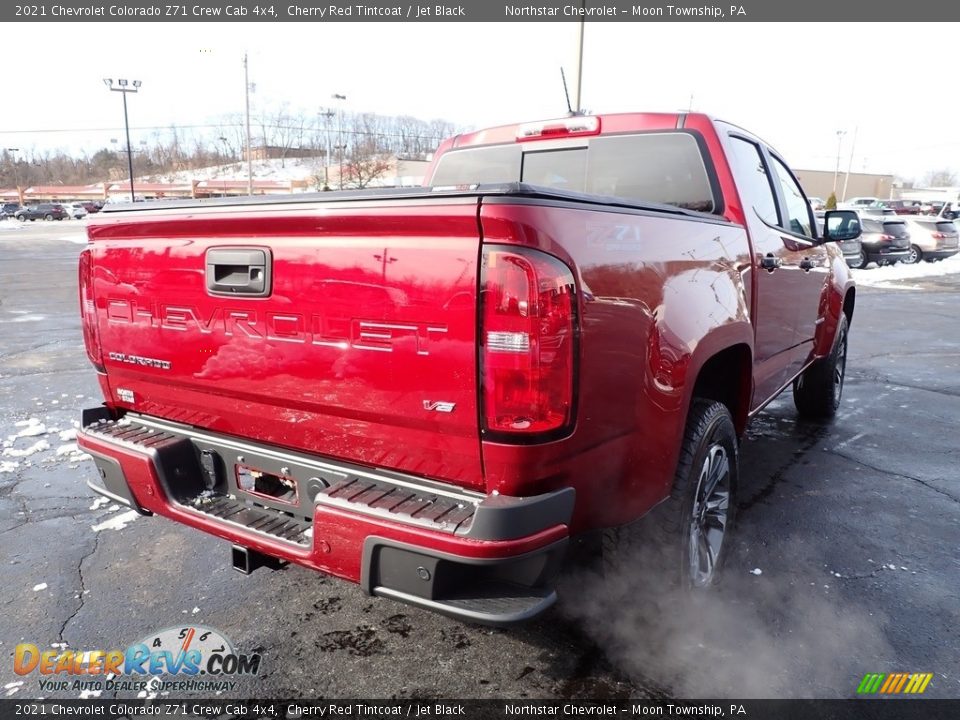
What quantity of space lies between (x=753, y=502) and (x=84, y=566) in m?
3.67

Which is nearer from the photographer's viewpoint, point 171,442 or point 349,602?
point 171,442

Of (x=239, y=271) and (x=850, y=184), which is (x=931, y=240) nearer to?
(x=239, y=271)

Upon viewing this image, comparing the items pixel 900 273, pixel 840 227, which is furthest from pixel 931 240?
pixel 840 227

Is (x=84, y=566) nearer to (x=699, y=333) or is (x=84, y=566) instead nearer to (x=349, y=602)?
(x=349, y=602)

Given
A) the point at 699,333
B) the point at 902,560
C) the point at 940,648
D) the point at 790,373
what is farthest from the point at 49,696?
the point at 790,373

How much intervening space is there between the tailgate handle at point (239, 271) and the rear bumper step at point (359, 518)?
0.58 m

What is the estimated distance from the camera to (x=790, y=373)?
14.3ft

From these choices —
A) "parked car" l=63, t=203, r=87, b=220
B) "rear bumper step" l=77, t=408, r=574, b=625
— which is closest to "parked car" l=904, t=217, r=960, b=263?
"rear bumper step" l=77, t=408, r=574, b=625

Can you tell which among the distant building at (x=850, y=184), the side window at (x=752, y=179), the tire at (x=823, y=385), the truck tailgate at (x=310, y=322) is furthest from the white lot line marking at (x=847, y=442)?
the distant building at (x=850, y=184)

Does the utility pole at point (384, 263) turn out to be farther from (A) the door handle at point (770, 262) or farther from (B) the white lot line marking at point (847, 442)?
(B) the white lot line marking at point (847, 442)

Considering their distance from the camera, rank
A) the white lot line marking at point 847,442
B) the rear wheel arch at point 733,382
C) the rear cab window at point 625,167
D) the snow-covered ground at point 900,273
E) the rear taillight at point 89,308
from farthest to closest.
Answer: the snow-covered ground at point 900,273, the white lot line marking at point 847,442, the rear cab window at point 625,167, the rear wheel arch at point 733,382, the rear taillight at point 89,308

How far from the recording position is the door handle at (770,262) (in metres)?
3.31

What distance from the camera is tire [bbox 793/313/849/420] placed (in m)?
5.49

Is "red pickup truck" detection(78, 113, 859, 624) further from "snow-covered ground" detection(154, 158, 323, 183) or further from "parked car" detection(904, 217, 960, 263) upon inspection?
"snow-covered ground" detection(154, 158, 323, 183)
